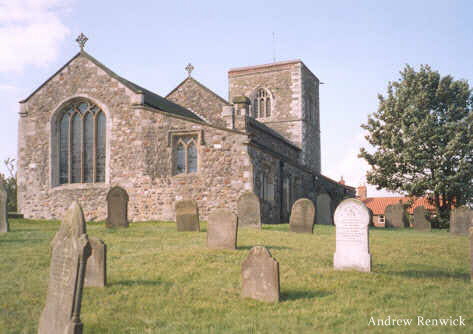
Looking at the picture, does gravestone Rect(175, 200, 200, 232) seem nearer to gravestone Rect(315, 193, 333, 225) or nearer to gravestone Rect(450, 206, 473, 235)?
gravestone Rect(315, 193, 333, 225)

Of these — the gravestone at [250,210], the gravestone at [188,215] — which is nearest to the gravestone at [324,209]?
the gravestone at [250,210]

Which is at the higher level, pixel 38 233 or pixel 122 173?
pixel 122 173

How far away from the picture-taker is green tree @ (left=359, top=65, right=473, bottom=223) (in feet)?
86.1

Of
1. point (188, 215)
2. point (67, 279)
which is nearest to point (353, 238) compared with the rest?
point (67, 279)

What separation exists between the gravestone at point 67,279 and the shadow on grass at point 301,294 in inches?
127

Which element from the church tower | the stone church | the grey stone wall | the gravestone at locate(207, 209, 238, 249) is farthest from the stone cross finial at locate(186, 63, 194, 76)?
the gravestone at locate(207, 209, 238, 249)

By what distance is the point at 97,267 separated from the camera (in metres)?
8.26

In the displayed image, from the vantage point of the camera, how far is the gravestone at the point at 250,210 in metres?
16.5

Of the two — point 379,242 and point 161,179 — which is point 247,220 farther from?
point 161,179

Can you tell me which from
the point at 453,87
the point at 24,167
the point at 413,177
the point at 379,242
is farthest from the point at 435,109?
the point at 24,167

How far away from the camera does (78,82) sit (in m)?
22.4

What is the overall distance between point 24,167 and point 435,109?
21556 millimetres

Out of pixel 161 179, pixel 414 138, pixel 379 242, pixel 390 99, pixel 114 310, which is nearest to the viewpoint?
pixel 114 310

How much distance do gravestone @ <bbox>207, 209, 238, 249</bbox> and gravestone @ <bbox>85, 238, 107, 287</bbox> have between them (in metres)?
3.50
